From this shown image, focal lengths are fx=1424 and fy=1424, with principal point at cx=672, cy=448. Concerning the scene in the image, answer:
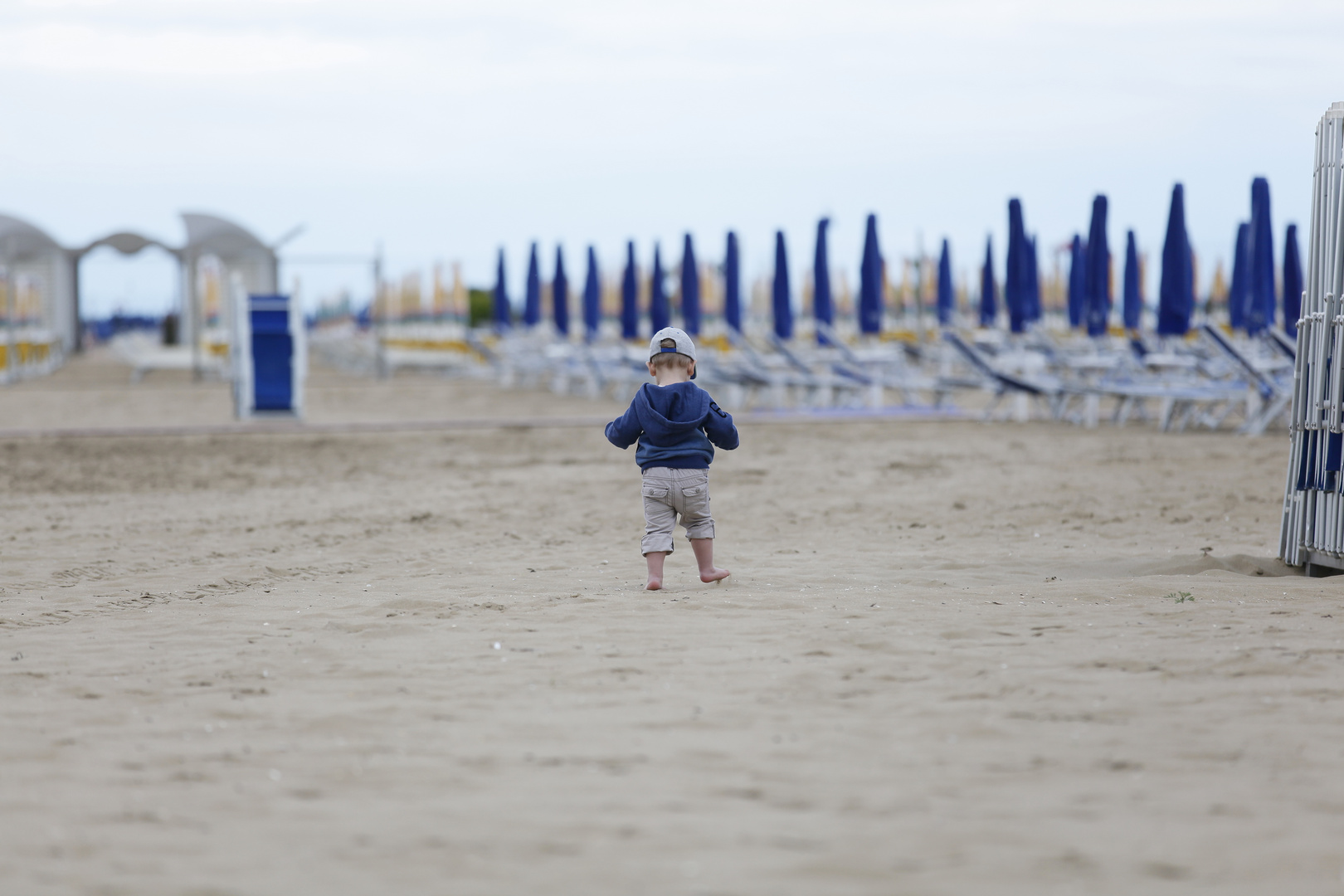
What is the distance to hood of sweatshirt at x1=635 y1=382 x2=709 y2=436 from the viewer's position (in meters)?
5.48

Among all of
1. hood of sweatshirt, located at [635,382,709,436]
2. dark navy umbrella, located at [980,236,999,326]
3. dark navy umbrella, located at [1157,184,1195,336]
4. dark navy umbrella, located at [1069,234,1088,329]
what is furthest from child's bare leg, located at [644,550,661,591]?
dark navy umbrella, located at [980,236,999,326]

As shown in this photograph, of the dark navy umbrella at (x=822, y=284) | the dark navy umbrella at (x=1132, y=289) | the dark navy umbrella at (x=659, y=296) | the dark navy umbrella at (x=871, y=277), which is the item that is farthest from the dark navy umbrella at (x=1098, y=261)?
the dark navy umbrella at (x=659, y=296)

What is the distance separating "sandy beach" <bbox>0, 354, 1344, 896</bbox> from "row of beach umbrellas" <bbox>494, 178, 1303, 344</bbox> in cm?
745

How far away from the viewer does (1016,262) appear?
17.8 m

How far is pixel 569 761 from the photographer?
3.10 meters

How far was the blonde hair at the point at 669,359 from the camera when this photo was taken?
18.0ft

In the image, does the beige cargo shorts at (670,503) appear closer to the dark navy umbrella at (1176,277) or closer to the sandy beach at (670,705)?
the sandy beach at (670,705)

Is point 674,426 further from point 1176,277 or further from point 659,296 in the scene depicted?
point 659,296

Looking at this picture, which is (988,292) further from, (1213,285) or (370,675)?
(370,675)

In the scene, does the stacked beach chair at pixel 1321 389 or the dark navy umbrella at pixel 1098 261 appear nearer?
the stacked beach chair at pixel 1321 389

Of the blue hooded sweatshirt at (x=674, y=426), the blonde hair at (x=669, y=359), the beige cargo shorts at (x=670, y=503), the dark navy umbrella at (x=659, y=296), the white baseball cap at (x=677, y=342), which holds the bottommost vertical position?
the beige cargo shorts at (x=670, y=503)

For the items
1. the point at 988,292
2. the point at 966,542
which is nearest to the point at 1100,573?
the point at 966,542

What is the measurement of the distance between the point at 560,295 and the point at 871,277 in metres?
8.35

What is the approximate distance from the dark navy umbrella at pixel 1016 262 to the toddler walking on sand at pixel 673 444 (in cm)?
1311
